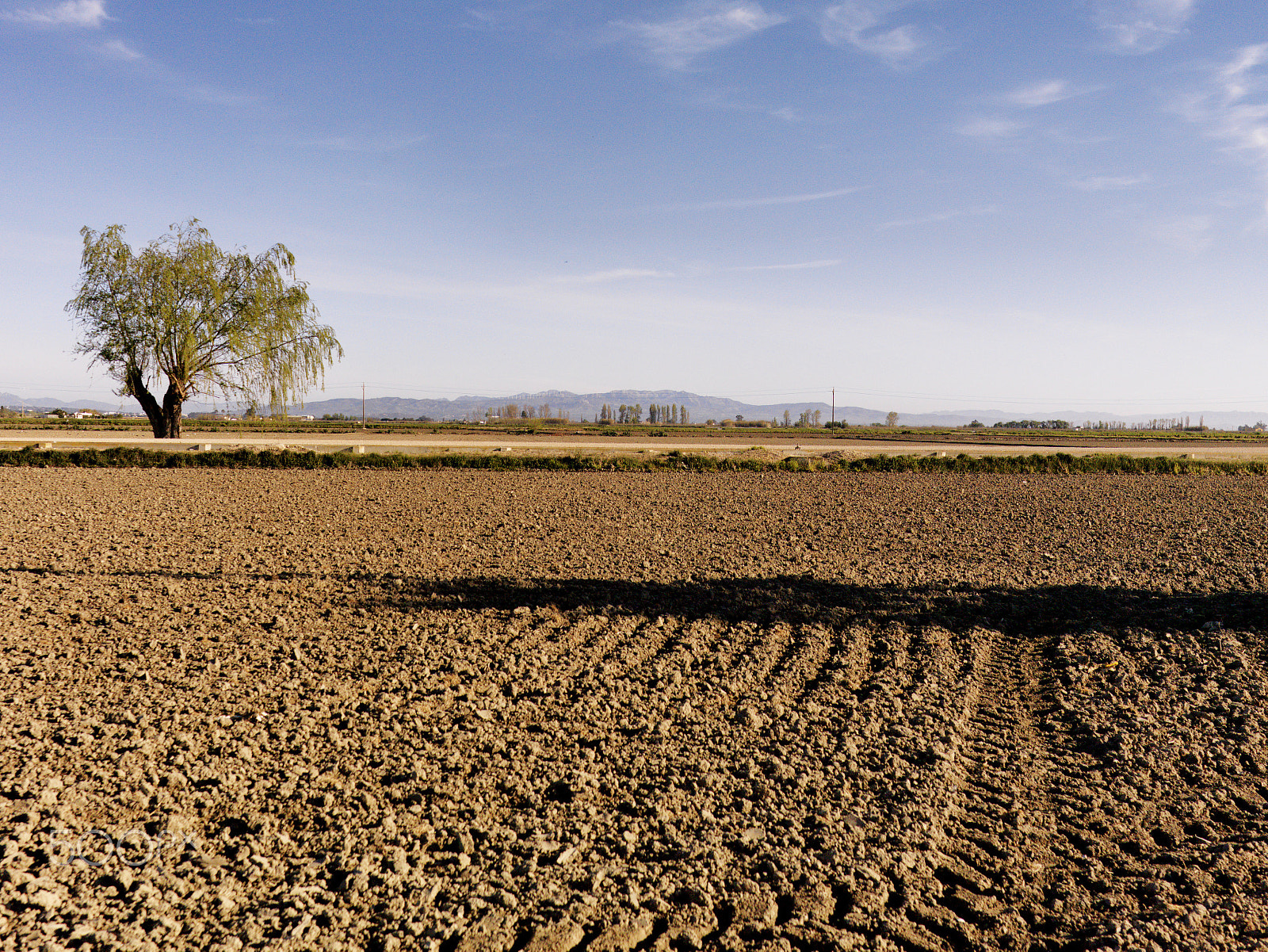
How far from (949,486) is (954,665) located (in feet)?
64.0

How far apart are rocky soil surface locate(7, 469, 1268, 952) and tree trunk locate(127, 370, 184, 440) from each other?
20433 millimetres

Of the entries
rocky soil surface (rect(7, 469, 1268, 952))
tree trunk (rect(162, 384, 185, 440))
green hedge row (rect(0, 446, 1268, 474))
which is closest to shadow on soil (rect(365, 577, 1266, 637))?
rocky soil surface (rect(7, 469, 1268, 952))

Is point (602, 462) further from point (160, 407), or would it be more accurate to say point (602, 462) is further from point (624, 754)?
point (624, 754)

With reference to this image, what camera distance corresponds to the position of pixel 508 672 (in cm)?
673

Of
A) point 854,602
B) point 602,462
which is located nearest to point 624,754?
point 854,602

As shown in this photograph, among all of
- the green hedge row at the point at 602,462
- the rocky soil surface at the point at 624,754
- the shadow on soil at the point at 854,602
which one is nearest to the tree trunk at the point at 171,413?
the green hedge row at the point at 602,462

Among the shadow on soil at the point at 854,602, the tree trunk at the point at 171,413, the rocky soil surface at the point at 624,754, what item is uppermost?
the tree trunk at the point at 171,413

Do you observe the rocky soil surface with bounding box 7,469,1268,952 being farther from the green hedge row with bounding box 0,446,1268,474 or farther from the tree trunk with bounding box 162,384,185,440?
the tree trunk with bounding box 162,384,185,440

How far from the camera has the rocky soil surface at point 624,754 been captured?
354 cm

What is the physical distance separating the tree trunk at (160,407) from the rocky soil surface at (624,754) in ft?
67.0

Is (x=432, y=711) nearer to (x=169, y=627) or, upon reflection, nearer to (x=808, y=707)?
(x=808, y=707)

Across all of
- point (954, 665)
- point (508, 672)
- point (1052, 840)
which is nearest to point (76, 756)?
point (508, 672)

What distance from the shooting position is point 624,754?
517cm

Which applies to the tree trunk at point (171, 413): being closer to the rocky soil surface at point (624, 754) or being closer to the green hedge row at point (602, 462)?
the green hedge row at point (602, 462)
